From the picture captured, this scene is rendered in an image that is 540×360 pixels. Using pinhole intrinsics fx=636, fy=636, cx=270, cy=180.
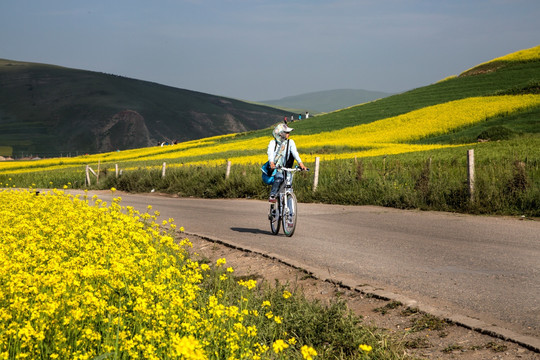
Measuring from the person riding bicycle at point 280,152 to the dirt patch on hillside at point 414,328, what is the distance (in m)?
3.03

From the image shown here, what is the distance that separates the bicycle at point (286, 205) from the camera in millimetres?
11922

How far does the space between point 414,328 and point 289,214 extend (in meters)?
6.14

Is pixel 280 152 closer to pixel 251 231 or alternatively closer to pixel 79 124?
pixel 251 231

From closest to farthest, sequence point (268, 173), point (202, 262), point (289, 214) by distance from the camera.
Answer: point (202, 262) < point (268, 173) < point (289, 214)

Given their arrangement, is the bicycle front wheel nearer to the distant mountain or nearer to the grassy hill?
the grassy hill

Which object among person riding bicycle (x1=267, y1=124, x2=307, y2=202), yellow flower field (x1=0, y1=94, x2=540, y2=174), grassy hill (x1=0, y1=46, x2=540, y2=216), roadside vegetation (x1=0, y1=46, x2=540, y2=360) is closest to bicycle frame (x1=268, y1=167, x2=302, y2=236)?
person riding bicycle (x1=267, y1=124, x2=307, y2=202)

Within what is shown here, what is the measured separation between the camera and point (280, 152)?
11828 mm

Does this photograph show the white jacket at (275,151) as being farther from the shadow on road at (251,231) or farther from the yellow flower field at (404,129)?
the yellow flower field at (404,129)

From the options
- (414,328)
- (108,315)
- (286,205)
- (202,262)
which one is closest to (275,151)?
(286,205)

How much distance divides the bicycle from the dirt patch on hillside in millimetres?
2818

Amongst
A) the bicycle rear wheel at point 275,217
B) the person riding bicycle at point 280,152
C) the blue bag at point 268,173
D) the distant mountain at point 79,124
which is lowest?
the bicycle rear wheel at point 275,217

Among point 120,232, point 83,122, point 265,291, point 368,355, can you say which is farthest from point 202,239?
point 83,122

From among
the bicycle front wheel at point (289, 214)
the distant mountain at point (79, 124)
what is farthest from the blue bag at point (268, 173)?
the distant mountain at point (79, 124)

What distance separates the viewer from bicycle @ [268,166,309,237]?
11922 millimetres
